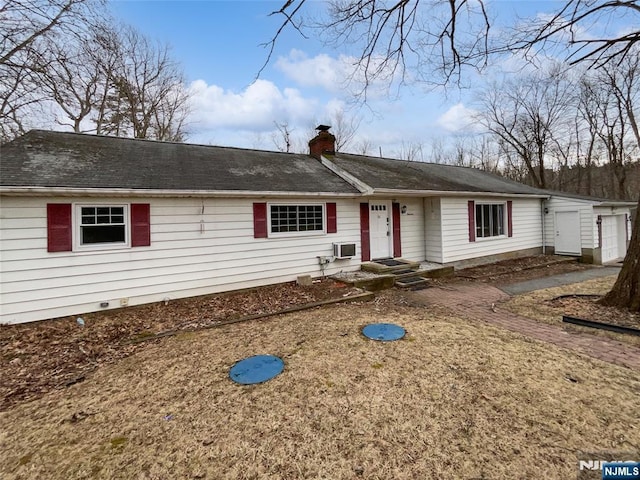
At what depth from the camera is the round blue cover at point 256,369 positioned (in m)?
3.71

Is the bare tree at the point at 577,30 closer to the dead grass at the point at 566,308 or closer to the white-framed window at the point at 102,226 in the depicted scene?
the dead grass at the point at 566,308

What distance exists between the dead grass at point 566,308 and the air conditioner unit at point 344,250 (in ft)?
13.3

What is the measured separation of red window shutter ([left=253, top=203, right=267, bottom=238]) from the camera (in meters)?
7.93

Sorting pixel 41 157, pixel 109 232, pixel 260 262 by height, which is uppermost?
pixel 41 157

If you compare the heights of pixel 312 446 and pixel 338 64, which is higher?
pixel 338 64

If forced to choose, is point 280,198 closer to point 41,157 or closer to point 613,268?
point 41,157

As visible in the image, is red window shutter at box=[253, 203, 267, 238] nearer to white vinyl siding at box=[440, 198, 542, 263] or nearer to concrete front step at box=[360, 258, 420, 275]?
concrete front step at box=[360, 258, 420, 275]

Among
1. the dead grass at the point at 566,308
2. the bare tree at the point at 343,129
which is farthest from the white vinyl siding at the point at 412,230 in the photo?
the bare tree at the point at 343,129

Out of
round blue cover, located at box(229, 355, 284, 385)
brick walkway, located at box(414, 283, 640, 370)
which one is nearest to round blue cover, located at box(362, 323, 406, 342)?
round blue cover, located at box(229, 355, 284, 385)

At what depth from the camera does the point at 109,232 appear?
6.32m

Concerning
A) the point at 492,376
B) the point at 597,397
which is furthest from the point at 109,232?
the point at 597,397

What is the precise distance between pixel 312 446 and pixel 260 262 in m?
5.77

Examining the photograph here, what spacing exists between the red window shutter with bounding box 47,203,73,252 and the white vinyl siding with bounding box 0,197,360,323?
9cm

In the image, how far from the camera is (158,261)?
678cm
